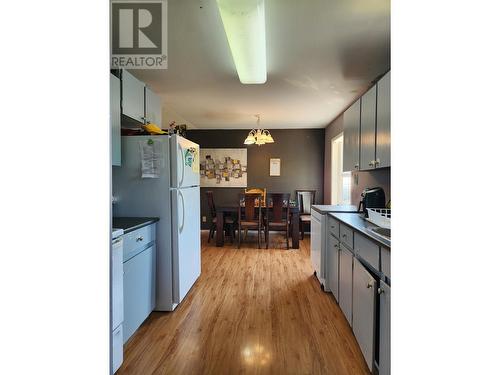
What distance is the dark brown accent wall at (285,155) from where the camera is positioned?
572cm

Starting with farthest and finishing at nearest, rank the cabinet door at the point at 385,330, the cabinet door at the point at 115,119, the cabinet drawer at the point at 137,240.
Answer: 1. the cabinet door at the point at 115,119
2. the cabinet drawer at the point at 137,240
3. the cabinet door at the point at 385,330

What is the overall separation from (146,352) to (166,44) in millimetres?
2416

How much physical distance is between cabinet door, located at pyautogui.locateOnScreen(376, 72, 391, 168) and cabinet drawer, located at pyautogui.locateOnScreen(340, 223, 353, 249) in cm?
57

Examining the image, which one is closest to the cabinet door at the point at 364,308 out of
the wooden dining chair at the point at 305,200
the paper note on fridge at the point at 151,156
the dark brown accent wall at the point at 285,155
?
the paper note on fridge at the point at 151,156

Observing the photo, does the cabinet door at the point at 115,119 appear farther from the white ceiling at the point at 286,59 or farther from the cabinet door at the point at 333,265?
the cabinet door at the point at 333,265

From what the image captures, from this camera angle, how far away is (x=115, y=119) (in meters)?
2.13

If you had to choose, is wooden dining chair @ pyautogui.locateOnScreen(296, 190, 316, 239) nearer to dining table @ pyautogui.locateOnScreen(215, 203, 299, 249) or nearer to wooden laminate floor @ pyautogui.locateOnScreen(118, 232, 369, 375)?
dining table @ pyautogui.locateOnScreen(215, 203, 299, 249)

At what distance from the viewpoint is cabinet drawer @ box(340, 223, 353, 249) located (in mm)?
1912

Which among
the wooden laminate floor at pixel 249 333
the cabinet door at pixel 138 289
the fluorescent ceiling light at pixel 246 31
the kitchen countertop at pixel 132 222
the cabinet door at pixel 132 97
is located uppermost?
the fluorescent ceiling light at pixel 246 31

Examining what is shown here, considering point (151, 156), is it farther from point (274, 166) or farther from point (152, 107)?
point (274, 166)

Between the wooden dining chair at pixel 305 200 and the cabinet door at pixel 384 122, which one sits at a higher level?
the cabinet door at pixel 384 122

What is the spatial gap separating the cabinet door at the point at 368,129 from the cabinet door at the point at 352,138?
0.13 meters
